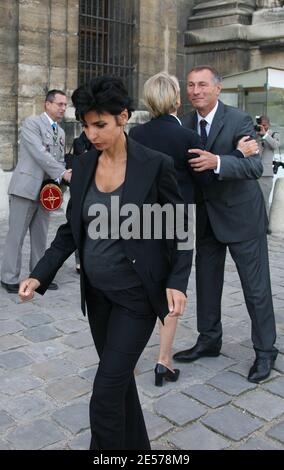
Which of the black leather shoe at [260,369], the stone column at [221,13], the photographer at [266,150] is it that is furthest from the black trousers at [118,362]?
the stone column at [221,13]

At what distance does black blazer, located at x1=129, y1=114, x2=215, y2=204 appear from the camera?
146 inches

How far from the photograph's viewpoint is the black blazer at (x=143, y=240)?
8.70ft

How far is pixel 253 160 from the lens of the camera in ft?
12.9

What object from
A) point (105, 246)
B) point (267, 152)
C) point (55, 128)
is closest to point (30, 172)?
point (55, 128)

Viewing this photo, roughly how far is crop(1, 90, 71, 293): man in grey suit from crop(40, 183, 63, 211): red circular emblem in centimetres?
7

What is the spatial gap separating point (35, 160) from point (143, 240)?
3.79m

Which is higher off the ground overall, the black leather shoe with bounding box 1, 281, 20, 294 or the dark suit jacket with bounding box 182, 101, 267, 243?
the dark suit jacket with bounding box 182, 101, 267, 243

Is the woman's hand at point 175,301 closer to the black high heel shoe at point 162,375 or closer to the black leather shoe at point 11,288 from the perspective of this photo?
the black high heel shoe at point 162,375

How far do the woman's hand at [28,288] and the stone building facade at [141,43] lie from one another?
8622 millimetres

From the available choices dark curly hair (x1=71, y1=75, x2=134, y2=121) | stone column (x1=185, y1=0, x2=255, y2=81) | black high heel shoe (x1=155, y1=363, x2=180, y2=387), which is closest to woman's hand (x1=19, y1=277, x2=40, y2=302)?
dark curly hair (x1=71, y1=75, x2=134, y2=121)

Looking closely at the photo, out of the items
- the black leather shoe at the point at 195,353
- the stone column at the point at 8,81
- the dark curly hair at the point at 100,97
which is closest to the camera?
the dark curly hair at the point at 100,97

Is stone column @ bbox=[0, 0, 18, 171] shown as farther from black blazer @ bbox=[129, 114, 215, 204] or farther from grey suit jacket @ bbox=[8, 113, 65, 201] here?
black blazer @ bbox=[129, 114, 215, 204]
